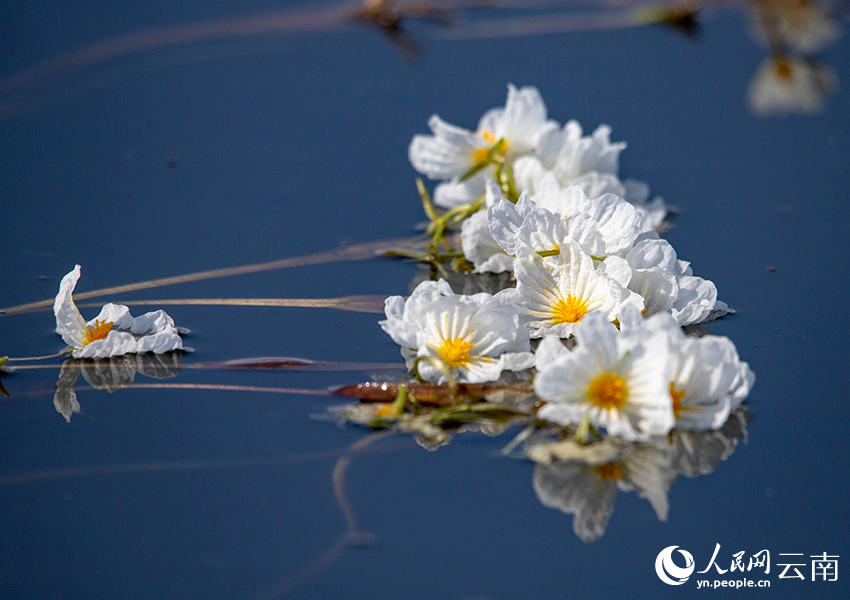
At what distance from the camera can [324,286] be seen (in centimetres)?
187

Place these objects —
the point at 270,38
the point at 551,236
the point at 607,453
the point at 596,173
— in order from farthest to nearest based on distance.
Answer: the point at 270,38
the point at 596,173
the point at 551,236
the point at 607,453

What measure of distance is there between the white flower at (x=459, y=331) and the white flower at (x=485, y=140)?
563mm

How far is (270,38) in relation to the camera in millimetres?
3037

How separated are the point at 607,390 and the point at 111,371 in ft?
2.68

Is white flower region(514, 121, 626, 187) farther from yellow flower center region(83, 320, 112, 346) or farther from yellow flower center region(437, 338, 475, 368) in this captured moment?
yellow flower center region(83, 320, 112, 346)

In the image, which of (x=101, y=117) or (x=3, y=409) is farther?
(x=101, y=117)

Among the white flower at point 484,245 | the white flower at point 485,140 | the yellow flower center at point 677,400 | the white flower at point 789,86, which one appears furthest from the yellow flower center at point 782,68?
the yellow flower center at point 677,400

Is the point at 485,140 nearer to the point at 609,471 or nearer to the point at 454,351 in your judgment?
the point at 454,351

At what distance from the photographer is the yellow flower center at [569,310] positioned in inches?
63.8

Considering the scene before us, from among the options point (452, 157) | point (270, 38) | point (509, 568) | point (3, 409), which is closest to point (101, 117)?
point (270, 38)

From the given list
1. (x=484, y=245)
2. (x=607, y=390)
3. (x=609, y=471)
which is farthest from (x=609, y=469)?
(x=484, y=245)

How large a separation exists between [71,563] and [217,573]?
7.7 inches

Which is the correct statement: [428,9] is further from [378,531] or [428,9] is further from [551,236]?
[378,531]

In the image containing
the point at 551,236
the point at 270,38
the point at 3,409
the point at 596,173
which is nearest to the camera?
the point at 3,409
